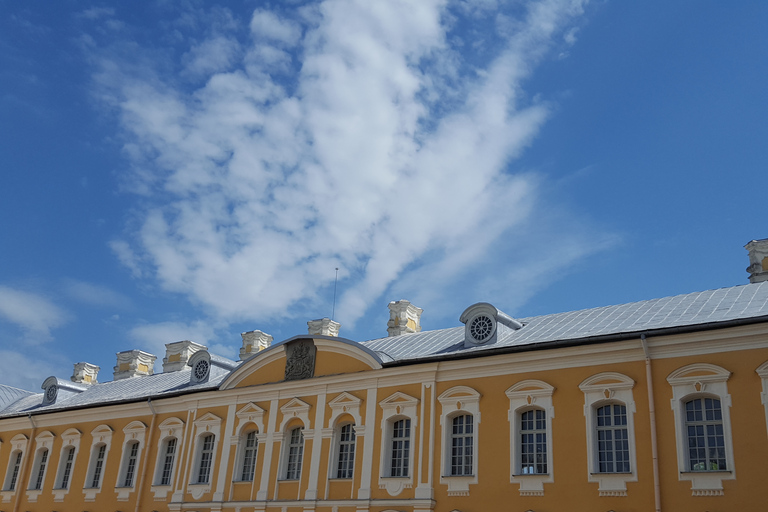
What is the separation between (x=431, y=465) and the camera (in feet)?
72.7

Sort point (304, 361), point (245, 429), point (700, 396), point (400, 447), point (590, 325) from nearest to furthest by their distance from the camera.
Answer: point (700, 396)
point (590, 325)
point (400, 447)
point (304, 361)
point (245, 429)

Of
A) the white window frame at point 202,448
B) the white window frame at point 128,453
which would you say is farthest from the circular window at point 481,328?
the white window frame at point 128,453

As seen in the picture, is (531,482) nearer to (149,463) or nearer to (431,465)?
(431,465)

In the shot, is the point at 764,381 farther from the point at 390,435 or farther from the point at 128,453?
the point at 128,453

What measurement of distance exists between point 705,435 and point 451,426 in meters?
7.45

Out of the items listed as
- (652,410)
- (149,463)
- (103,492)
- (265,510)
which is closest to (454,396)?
(652,410)

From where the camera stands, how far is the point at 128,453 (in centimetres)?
3109

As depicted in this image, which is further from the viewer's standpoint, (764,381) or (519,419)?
(519,419)

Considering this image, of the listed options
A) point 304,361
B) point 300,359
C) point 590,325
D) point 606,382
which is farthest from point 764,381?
point 300,359

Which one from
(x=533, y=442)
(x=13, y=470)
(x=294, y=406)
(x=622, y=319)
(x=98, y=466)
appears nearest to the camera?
(x=533, y=442)

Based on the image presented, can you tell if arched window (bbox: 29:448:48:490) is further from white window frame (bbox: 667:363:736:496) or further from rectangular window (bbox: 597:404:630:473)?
white window frame (bbox: 667:363:736:496)

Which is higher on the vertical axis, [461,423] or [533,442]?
[461,423]

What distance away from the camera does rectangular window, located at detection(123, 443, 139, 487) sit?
30469mm

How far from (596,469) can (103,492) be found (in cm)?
2132
